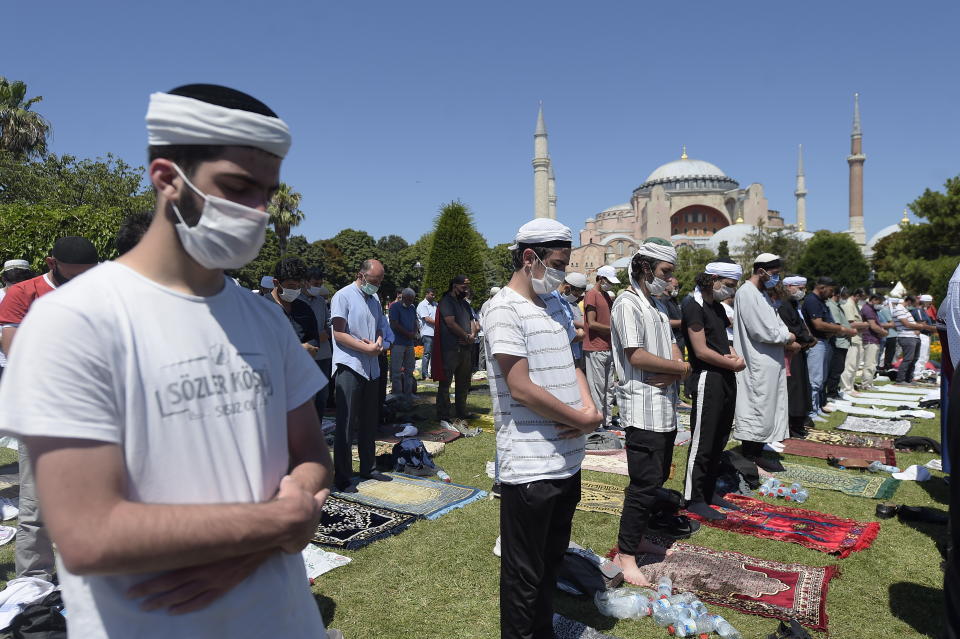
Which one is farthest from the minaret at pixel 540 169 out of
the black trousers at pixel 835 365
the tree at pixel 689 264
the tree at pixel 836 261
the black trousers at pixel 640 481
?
the black trousers at pixel 640 481

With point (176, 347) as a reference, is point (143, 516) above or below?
below

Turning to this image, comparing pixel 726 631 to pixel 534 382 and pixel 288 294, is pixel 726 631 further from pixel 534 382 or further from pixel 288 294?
pixel 288 294

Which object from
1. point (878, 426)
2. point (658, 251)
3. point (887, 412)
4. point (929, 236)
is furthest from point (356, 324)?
point (929, 236)

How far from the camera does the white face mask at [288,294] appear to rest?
580 cm

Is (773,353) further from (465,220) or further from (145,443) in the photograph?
Result: (465,220)

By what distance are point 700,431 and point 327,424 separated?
5184 millimetres

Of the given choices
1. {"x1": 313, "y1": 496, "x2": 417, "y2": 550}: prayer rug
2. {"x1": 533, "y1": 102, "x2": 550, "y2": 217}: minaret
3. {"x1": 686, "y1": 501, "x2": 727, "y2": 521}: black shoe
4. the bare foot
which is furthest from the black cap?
{"x1": 533, "y1": 102, "x2": 550, "y2": 217}: minaret

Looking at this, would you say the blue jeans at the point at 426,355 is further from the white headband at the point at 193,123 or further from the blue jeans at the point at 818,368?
the white headband at the point at 193,123

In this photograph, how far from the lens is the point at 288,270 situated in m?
5.85

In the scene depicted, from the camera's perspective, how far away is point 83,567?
0.98 metres

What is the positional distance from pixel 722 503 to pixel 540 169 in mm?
63203

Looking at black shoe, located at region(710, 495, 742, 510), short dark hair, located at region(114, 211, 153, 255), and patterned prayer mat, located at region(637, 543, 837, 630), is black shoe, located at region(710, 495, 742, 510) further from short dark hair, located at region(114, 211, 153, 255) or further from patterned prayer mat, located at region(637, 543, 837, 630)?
short dark hair, located at region(114, 211, 153, 255)

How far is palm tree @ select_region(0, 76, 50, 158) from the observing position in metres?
26.4

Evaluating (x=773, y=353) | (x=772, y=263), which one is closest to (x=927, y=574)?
(x=773, y=353)
